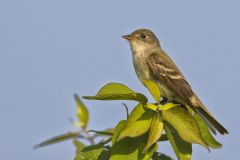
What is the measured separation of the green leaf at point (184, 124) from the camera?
10.3ft

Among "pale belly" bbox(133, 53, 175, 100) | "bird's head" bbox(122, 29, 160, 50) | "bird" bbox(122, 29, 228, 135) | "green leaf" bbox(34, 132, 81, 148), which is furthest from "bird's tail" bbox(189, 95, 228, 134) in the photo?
"green leaf" bbox(34, 132, 81, 148)

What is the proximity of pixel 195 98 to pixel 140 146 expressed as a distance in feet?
12.6

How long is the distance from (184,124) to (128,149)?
470 mm

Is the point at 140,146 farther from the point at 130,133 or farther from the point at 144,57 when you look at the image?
the point at 144,57

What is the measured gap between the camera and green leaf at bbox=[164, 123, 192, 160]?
3.29 meters

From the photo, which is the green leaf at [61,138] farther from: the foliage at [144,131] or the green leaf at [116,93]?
the green leaf at [116,93]

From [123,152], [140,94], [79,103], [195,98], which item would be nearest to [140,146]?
[123,152]

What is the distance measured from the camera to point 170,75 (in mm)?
7523

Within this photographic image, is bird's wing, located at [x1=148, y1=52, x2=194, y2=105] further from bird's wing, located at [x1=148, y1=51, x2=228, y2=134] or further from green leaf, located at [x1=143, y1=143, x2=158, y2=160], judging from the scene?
green leaf, located at [x1=143, y1=143, x2=158, y2=160]

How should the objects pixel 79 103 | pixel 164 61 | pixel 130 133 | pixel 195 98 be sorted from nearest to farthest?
pixel 130 133, pixel 79 103, pixel 195 98, pixel 164 61

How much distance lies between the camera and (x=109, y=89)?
335 centimetres

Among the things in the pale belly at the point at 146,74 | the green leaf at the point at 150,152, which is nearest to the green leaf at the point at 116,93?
the green leaf at the point at 150,152

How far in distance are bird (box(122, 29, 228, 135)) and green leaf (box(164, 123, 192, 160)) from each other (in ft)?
9.13

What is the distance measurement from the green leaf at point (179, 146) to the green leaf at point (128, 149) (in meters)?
0.23
